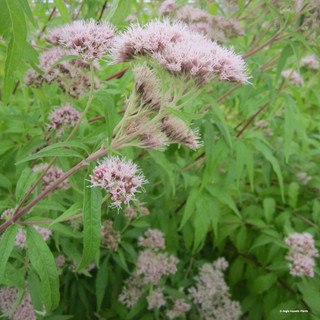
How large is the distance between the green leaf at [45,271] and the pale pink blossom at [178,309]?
45.1 inches

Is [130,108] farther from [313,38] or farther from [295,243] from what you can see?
[295,243]

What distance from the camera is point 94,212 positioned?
0.98 meters

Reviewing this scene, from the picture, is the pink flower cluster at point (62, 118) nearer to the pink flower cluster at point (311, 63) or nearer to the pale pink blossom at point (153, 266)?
the pale pink blossom at point (153, 266)

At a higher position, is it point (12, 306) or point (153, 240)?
point (153, 240)

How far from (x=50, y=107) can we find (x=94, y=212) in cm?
85

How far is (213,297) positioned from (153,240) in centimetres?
67

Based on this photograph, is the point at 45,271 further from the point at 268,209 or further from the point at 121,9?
the point at 268,209

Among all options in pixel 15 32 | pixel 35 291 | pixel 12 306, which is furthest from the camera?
pixel 12 306

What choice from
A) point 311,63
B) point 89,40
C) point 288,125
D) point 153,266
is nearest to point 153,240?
point 153,266

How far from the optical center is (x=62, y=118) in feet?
4.85

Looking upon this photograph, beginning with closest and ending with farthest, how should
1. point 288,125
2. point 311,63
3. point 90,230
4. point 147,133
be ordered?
1. point 90,230
2. point 147,133
3. point 288,125
4. point 311,63

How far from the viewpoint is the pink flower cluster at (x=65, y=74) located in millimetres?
1492

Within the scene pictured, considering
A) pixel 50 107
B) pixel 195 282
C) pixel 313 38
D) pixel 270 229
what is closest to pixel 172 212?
pixel 195 282

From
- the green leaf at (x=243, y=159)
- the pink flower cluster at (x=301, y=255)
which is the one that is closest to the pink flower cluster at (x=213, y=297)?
the pink flower cluster at (x=301, y=255)
